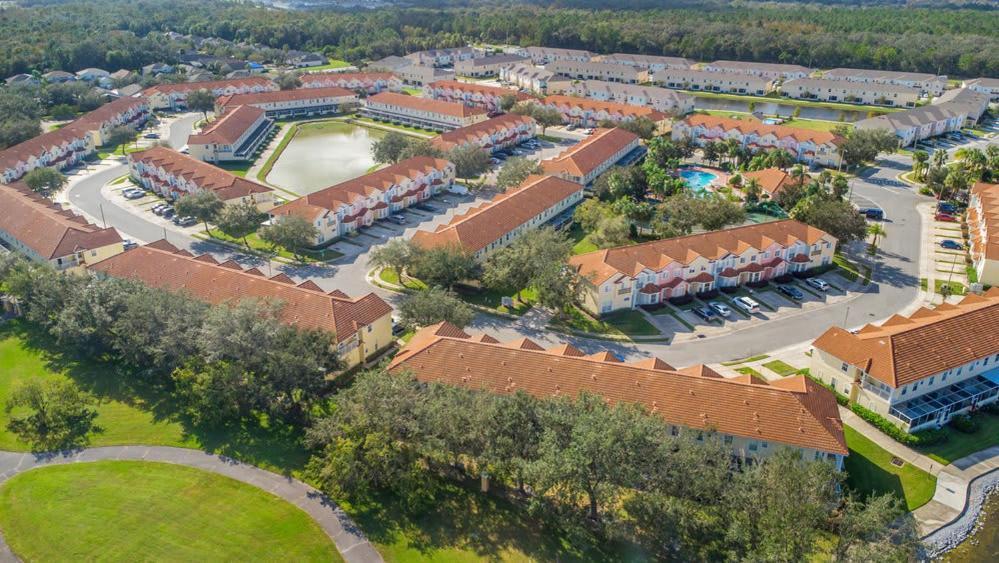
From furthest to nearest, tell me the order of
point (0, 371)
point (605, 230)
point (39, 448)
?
point (605, 230) < point (0, 371) < point (39, 448)

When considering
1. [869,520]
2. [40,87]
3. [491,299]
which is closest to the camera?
[869,520]

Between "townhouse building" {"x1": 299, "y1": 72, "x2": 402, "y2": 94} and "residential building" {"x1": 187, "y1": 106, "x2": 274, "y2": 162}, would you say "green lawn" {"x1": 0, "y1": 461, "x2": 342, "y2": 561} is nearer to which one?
"residential building" {"x1": 187, "y1": 106, "x2": 274, "y2": 162}

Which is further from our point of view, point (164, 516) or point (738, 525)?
point (164, 516)

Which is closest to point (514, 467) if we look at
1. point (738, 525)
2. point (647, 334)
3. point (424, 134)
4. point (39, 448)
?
point (738, 525)

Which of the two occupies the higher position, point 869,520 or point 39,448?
point 869,520

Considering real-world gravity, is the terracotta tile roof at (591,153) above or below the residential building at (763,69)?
below

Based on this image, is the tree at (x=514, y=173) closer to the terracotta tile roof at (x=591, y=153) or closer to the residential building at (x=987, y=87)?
the terracotta tile roof at (x=591, y=153)

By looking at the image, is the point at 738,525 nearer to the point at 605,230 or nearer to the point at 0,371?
the point at 605,230

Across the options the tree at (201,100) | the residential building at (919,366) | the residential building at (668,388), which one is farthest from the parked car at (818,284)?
the tree at (201,100)
